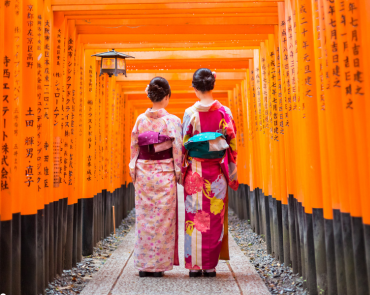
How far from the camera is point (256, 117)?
805 centimetres

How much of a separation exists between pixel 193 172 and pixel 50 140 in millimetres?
1602

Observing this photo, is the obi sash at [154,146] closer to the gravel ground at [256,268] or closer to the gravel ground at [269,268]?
the gravel ground at [256,268]

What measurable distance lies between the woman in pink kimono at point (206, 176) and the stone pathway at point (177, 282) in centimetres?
24

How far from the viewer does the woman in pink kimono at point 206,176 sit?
4562mm

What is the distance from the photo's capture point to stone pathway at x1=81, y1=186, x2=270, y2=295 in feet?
13.4

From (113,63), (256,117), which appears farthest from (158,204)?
(256,117)

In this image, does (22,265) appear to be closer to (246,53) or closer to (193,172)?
(193,172)

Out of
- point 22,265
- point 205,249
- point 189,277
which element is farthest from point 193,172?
point 22,265

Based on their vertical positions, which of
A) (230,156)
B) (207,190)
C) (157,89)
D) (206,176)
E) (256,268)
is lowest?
(256,268)

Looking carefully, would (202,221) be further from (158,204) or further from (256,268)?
(256,268)

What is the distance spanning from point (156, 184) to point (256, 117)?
3.90m

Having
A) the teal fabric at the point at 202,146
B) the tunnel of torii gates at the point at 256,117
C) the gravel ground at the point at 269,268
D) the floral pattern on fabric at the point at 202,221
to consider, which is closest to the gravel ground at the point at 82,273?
the tunnel of torii gates at the point at 256,117

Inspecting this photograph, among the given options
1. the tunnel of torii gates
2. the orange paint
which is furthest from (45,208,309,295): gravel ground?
the orange paint

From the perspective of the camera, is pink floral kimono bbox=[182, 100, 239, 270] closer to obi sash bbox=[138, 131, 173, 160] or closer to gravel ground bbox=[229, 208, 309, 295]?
obi sash bbox=[138, 131, 173, 160]
